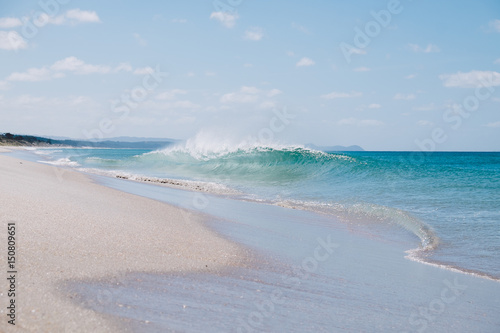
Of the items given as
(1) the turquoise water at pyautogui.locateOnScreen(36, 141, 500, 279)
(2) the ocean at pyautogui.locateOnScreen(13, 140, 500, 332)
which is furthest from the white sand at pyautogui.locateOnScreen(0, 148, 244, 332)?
(1) the turquoise water at pyautogui.locateOnScreen(36, 141, 500, 279)

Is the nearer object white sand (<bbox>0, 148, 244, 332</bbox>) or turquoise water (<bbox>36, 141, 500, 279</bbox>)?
white sand (<bbox>0, 148, 244, 332</bbox>)

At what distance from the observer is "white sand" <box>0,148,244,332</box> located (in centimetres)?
315

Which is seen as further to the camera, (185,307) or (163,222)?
(163,222)

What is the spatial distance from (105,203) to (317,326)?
6486 millimetres

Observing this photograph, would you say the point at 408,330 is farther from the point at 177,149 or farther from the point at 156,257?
the point at 177,149

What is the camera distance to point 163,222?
743 centimetres

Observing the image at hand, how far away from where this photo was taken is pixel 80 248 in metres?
4.84

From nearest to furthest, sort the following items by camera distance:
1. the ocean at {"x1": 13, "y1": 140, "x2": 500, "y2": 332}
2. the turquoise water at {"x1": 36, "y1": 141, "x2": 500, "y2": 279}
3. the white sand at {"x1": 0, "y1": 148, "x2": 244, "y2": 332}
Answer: the white sand at {"x1": 0, "y1": 148, "x2": 244, "y2": 332}
the ocean at {"x1": 13, "y1": 140, "x2": 500, "y2": 332}
the turquoise water at {"x1": 36, "y1": 141, "x2": 500, "y2": 279}

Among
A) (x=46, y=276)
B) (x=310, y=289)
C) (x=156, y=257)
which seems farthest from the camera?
(x=156, y=257)

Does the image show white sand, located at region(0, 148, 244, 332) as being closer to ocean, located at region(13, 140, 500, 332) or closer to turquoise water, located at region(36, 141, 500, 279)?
ocean, located at region(13, 140, 500, 332)

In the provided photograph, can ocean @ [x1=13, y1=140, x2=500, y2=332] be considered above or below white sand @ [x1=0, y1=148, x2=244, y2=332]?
below

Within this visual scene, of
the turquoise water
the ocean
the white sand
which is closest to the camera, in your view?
the white sand

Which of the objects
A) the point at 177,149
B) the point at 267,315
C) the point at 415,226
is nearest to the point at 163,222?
the point at 267,315

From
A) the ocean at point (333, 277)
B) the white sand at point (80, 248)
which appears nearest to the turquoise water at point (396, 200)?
the ocean at point (333, 277)
